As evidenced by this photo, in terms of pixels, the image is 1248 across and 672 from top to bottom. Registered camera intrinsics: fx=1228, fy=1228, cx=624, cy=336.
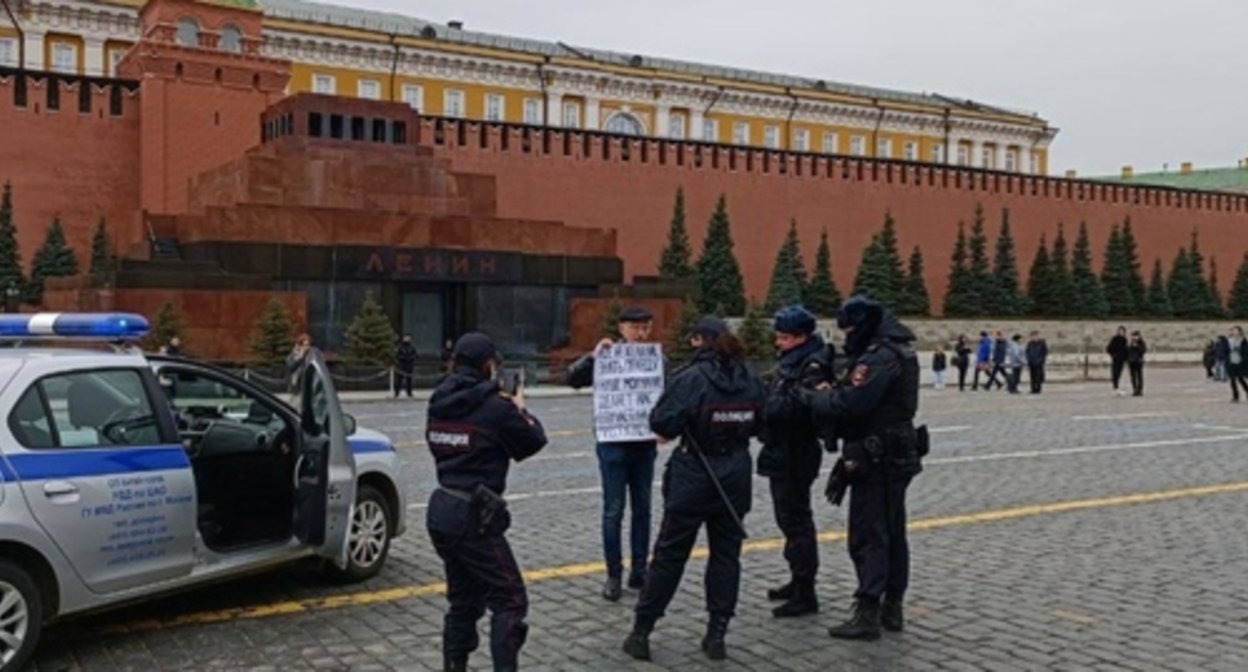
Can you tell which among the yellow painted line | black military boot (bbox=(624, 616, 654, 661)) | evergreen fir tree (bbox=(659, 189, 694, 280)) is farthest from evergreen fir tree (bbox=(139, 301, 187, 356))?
black military boot (bbox=(624, 616, 654, 661))

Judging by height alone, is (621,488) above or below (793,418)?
below

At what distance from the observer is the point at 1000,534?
8.65 metres

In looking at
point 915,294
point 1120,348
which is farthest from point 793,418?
point 915,294

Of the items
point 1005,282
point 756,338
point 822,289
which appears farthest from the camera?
point 1005,282

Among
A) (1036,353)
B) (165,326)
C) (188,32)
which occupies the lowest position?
(1036,353)

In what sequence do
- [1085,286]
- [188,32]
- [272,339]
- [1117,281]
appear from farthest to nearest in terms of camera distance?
[1117,281] → [1085,286] → [188,32] → [272,339]

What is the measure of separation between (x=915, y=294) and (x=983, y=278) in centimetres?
374

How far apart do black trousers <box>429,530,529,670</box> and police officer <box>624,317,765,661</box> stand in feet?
2.75

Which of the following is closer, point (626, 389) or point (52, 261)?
point (626, 389)

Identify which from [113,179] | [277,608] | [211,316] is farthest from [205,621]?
[113,179]

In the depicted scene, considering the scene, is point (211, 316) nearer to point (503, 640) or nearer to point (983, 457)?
point (983, 457)

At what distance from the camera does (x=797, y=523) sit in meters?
6.27

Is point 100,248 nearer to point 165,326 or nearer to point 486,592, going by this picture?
point 165,326

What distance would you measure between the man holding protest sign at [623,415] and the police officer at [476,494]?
5.19ft
